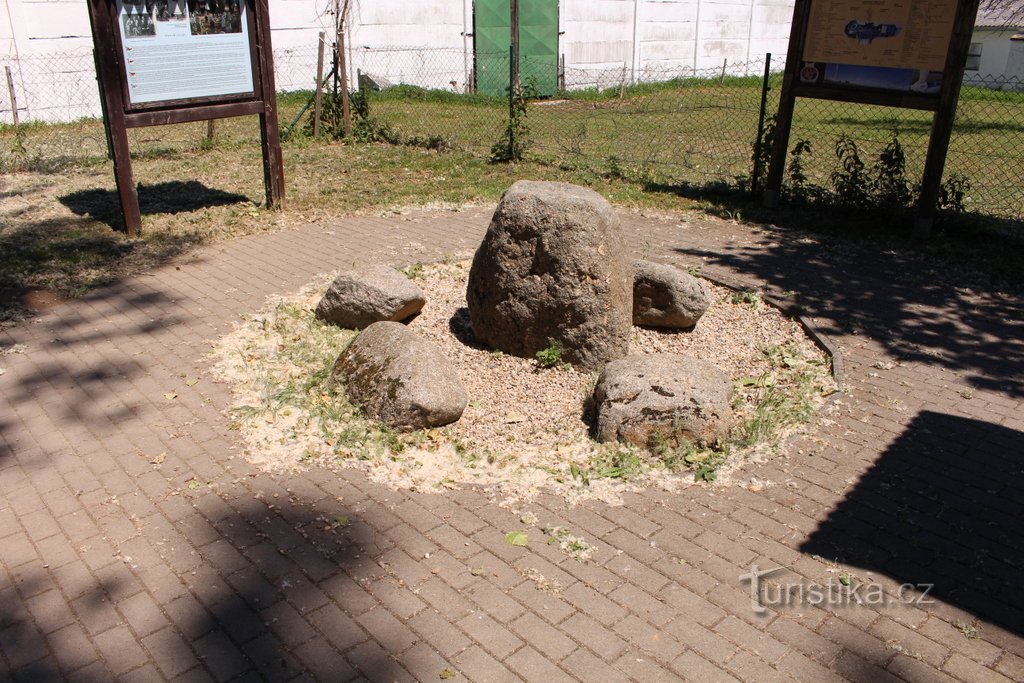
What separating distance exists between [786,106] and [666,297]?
493 cm

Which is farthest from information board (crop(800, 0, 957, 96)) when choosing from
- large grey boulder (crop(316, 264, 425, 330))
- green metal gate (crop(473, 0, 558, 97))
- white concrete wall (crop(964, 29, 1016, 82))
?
white concrete wall (crop(964, 29, 1016, 82))

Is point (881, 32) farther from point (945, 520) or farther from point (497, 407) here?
point (945, 520)

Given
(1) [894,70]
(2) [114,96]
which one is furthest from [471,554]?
(1) [894,70]

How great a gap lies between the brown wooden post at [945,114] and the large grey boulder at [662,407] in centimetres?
533

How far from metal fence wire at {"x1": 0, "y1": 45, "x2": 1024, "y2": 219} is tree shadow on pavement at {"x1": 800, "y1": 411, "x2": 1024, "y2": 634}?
6.29 m

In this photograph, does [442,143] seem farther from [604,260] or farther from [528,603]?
[528,603]

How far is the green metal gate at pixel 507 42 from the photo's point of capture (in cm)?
2100

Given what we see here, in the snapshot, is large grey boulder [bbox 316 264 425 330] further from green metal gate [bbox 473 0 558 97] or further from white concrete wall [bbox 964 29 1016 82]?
white concrete wall [bbox 964 29 1016 82]

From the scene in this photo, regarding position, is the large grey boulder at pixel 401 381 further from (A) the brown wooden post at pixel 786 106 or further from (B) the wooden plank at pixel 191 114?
(A) the brown wooden post at pixel 786 106

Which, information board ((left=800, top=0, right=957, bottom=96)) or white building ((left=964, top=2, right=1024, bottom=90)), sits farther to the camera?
white building ((left=964, top=2, right=1024, bottom=90))

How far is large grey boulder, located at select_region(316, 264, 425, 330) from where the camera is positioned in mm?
6531

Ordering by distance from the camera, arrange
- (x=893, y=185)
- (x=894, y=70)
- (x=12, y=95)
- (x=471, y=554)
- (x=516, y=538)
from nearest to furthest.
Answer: (x=471, y=554), (x=516, y=538), (x=894, y=70), (x=893, y=185), (x=12, y=95)

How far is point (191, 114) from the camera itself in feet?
30.0

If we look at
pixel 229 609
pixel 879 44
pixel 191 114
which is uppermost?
pixel 879 44
